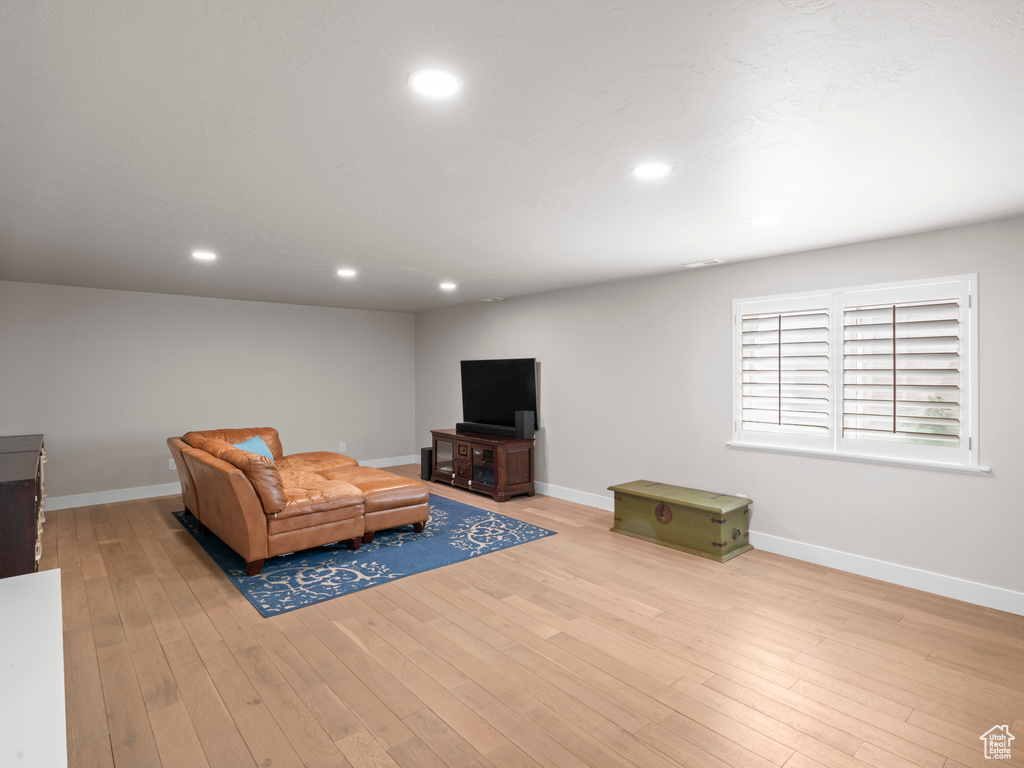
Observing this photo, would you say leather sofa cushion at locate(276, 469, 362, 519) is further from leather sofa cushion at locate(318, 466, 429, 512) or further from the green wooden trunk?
the green wooden trunk

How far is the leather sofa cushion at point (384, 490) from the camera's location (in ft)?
14.7

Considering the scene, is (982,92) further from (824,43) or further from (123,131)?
(123,131)

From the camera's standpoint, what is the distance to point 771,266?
4246 mm

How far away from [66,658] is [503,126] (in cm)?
327

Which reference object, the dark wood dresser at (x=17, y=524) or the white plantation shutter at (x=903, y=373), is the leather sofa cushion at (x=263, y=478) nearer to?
the dark wood dresser at (x=17, y=524)

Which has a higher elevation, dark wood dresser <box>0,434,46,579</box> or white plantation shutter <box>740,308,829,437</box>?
white plantation shutter <box>740,308,829,437</box>

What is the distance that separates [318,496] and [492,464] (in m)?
2.25

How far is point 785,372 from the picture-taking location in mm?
4211

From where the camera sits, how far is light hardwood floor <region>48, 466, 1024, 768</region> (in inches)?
80.8

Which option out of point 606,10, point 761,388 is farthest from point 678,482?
point 606,10

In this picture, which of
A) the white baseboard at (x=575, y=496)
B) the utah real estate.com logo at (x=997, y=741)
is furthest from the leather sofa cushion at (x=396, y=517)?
the utah real estate.com logo at (x=997, y=741)

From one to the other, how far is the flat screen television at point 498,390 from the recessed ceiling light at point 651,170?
380 cm

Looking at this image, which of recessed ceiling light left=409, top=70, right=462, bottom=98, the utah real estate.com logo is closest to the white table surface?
recessed ceiling light left=409, top=70, right=462, bottom=98

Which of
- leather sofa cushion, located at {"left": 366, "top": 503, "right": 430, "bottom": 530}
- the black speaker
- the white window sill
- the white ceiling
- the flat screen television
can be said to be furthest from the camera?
the flat screen television
